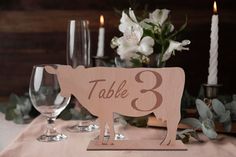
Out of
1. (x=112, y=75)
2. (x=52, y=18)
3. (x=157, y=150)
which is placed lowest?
(x=157, y=150)

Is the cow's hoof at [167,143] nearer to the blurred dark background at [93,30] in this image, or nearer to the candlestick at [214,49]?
the candlestick at [214,49]

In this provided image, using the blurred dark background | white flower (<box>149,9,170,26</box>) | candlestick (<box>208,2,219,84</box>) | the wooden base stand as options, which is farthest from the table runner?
the blurred dark background

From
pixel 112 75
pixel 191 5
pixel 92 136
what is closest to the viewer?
pixel 112 75

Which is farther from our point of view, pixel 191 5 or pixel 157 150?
pixel 191 5

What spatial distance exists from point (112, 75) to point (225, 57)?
639mm

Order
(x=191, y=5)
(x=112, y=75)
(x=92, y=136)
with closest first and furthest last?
(x=112, y=75) → (x=92, y=136) → (x=191, y=5)

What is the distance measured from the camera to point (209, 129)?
0.83 meters

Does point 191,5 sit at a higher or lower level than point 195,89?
higher

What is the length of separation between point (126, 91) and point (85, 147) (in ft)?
0.44

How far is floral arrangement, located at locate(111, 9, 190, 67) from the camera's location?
0.86 metres

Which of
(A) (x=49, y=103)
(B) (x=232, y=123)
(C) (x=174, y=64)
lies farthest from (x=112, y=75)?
(C) (x=174, y=64)

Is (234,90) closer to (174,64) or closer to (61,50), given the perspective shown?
(174,64)

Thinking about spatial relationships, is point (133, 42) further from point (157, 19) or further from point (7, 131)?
point (7, 131)

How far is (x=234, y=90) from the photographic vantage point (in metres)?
1.29
